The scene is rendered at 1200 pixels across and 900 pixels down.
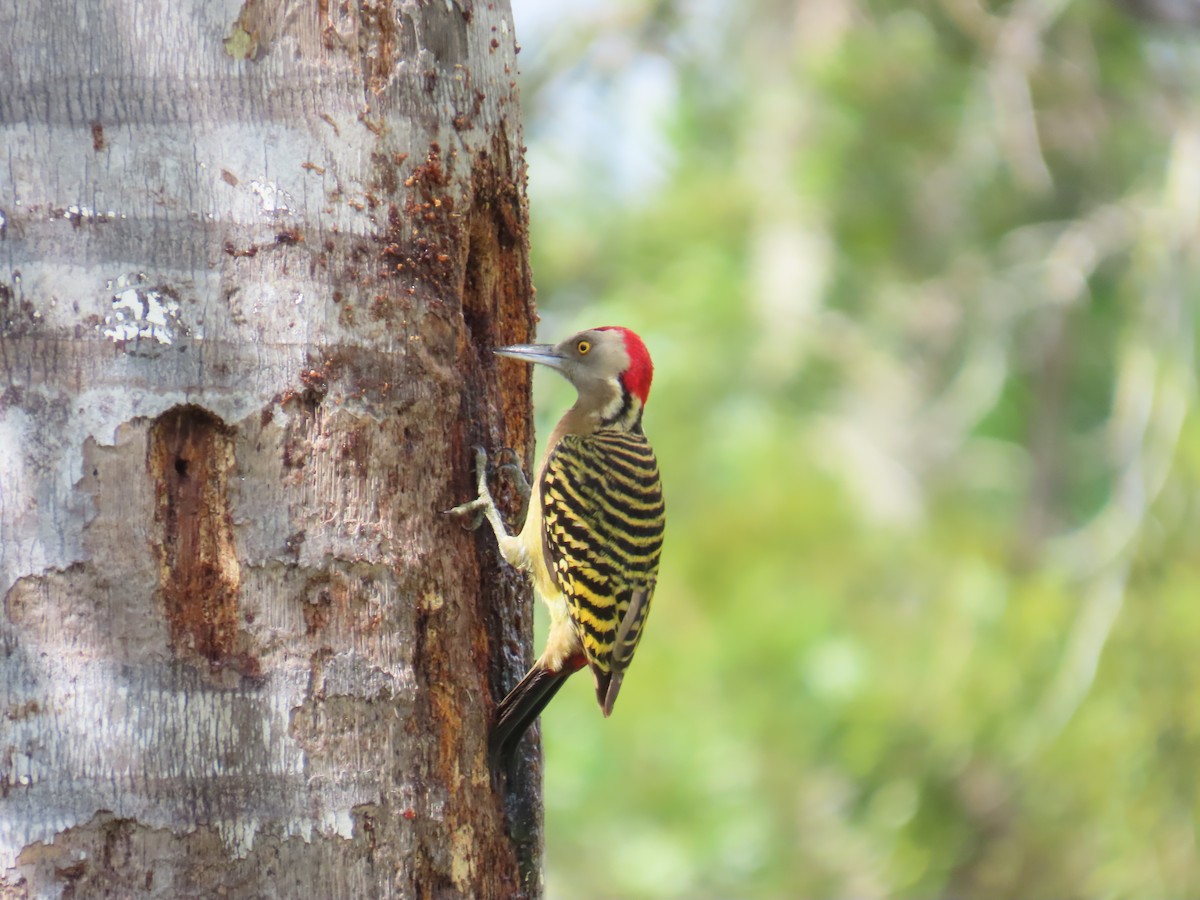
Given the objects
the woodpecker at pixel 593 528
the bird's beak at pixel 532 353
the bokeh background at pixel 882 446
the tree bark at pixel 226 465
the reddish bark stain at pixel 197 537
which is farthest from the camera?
the bokeh background at pixel 882 446

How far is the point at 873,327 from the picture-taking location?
13578mm

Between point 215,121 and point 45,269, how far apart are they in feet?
1.32

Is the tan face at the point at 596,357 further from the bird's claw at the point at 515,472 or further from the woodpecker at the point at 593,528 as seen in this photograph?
the bird's claw at the point at 515,472

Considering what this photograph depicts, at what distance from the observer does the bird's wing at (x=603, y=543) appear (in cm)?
398

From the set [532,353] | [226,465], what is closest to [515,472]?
[532,353]

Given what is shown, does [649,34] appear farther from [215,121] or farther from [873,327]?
[215,121]

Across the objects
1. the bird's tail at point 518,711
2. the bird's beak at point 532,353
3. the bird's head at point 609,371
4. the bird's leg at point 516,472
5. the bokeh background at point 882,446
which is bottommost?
the bird's tail at point 518,711

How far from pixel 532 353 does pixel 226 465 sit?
3.82ft

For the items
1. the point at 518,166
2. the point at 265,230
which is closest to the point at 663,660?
the point at 518,166

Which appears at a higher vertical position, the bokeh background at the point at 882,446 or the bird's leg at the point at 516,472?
the bokeh background at the point at 882,446

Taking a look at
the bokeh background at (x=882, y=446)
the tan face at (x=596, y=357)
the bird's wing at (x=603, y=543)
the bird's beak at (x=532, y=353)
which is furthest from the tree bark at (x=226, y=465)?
the bokeh background at (x=882, y=446)

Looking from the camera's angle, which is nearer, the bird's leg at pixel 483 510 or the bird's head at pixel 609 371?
the bird's leg at pixel 483 510

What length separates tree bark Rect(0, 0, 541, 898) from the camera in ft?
8.31

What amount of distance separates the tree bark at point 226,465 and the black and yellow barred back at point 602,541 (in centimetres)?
94
